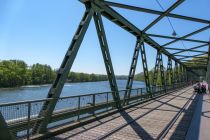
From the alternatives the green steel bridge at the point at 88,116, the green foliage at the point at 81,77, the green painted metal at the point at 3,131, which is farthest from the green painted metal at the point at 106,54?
the green foliage at the point at 81,77

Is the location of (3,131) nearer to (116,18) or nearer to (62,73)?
(62,73)

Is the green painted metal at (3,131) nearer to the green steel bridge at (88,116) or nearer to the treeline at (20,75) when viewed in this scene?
the green steel bridge at (88,116)

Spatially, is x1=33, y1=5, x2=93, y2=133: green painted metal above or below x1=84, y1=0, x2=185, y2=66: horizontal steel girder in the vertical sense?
below

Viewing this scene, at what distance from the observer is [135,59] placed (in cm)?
1941

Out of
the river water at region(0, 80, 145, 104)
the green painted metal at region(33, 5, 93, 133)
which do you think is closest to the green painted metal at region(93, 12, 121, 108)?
the green painted metal at region(33, 5, 93, 133)

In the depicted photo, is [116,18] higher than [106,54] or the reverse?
higher

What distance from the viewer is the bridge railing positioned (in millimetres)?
7066

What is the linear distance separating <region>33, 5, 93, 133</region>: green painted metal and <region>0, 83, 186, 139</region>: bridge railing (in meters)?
0.23

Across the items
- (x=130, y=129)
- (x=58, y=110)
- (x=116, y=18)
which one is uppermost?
(x=116, y=18)

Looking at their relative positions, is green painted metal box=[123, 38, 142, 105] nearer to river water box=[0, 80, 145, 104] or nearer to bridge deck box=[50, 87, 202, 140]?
bridge deck box=[50, 87, 202, 140]

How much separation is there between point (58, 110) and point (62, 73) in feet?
4.13

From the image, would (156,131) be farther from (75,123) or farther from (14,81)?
(14,81)

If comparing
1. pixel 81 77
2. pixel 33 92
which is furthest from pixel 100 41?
pixel 81 77

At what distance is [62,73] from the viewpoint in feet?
31.6
